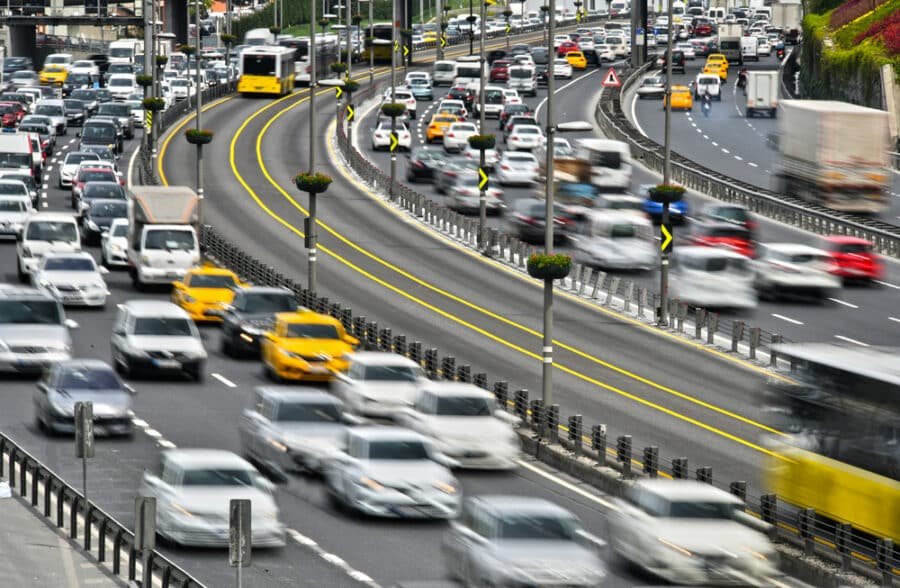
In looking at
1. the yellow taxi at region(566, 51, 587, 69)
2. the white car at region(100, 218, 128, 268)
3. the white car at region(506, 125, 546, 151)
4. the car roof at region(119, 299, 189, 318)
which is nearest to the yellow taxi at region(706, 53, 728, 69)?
the yellow taxi at region(566, 51, 587, 69)

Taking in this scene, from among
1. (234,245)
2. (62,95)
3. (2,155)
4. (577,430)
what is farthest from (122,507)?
(62,95)

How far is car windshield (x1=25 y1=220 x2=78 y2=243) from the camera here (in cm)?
5778

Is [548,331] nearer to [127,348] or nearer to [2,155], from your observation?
[127,348]

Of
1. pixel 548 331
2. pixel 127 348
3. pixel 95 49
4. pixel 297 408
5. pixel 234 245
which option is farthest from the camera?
pixel 95 49

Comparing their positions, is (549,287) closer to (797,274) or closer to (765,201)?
(797,274)

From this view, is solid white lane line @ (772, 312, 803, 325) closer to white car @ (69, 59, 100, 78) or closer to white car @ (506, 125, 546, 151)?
white car @ (506, 125, 546, 151)

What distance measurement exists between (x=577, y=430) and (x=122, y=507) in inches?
377

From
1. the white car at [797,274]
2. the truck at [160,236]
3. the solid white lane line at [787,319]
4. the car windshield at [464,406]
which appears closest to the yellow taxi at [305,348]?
the car windshield at [464,406]

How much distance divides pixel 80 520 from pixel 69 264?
21288 mm

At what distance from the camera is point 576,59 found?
152 m

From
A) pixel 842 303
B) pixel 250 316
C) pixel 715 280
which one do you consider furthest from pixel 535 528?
pixel 842 303

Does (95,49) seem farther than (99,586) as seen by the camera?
Yes

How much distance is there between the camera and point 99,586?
28.4 meters

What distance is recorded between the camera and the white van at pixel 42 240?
2257 inches
